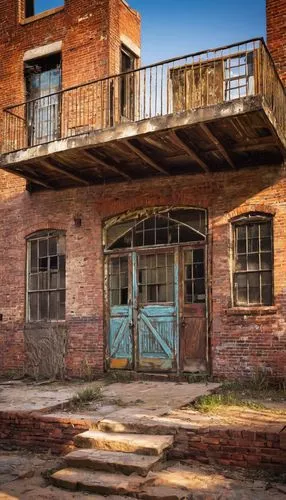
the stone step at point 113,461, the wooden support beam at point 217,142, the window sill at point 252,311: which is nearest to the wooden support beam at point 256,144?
the wooden support beam at point 217,142

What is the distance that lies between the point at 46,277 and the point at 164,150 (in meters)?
4.44

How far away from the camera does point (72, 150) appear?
387 inches

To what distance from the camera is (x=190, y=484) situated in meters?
5.47

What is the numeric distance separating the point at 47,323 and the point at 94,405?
13.8ft

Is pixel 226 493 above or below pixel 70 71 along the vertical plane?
below

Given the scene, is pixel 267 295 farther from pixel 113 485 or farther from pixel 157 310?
pixel 113 485

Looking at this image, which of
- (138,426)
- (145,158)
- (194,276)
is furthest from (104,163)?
(138,426)

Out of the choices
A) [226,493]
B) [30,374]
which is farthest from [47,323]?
[226,493]

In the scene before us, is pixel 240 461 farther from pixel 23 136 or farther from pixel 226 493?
pixel 23 136

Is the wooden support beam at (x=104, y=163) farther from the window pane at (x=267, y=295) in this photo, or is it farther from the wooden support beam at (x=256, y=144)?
the window pane at (x=267, y=295)

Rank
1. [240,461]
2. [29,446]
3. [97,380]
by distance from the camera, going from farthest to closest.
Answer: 1. [97,380]
2. [29,446]
3. [240,461]

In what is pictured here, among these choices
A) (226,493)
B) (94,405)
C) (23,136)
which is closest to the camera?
(226,493)

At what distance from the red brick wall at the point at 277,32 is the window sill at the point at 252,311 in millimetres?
4340

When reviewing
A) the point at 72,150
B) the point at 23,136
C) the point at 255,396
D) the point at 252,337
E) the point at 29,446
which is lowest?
the point at 29,446
